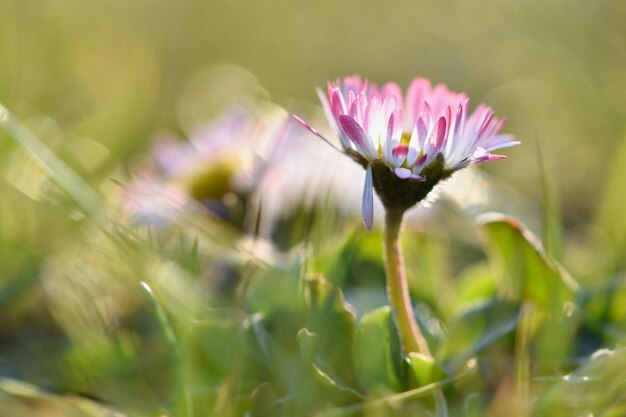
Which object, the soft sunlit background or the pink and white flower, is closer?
the pink and white flower

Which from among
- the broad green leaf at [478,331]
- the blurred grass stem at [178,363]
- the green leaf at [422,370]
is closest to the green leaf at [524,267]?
the broad green leaf at [478,331]

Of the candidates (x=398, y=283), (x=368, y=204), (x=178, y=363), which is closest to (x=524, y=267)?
(x=398, y=283)

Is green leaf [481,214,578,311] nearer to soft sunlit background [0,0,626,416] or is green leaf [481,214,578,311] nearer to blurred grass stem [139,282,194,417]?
soft sunlit background [0,0,626,416]

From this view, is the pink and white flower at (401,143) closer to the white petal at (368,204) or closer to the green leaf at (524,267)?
the white petal at (368,204)

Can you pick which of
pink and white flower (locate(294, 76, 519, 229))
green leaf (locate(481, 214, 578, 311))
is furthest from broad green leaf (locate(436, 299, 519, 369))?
pink and white flower (locate(294, 76, 519, 229))

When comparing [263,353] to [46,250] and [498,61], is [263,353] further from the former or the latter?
[498,61]

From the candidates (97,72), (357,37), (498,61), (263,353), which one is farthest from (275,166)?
(357,37)

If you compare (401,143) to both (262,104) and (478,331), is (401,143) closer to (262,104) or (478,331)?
(478,331)
